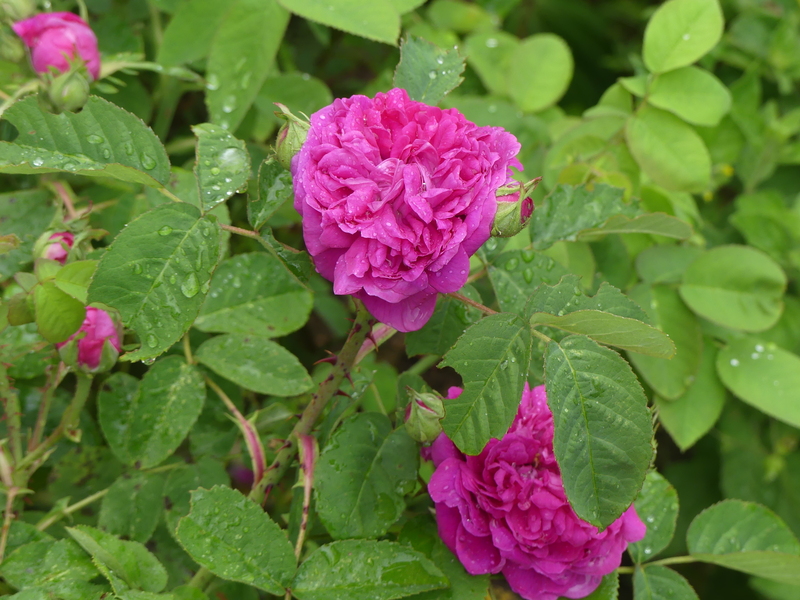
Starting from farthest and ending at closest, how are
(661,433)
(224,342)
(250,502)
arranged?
1. (661,433)
2. (224,342)
3. (250,502)

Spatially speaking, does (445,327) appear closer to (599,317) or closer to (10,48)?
(599,317)

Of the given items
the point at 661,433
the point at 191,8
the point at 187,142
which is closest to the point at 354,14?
the point at 191,8

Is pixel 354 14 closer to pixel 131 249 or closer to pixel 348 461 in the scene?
pixel 131 249

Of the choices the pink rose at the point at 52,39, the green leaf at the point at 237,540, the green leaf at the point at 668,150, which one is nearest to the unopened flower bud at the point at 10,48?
the pink rose at the point at 52,39

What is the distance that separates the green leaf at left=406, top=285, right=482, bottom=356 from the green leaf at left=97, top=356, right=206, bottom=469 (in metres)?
0.38

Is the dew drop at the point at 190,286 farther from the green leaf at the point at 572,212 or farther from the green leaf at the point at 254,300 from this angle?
the green leaf at the point at 572,212

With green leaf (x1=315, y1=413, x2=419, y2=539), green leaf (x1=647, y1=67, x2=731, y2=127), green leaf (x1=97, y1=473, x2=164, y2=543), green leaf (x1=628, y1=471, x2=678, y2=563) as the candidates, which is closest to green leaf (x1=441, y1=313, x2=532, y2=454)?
green leaf (x1=315, y1=413, x2=419, y2=539)

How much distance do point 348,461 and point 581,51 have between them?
7.04ft

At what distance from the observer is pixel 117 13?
1.60m

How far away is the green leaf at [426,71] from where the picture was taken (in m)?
0.94

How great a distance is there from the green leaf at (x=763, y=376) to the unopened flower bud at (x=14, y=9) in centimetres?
157

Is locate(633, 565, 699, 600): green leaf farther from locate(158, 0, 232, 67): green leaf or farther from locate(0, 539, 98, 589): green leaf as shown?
locate(158, 0, 232, 67): green leaf

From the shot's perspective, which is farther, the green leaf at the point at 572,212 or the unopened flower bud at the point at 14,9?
the unopened flower bud at the point at 14,9

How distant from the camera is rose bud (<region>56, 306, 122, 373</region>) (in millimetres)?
937
